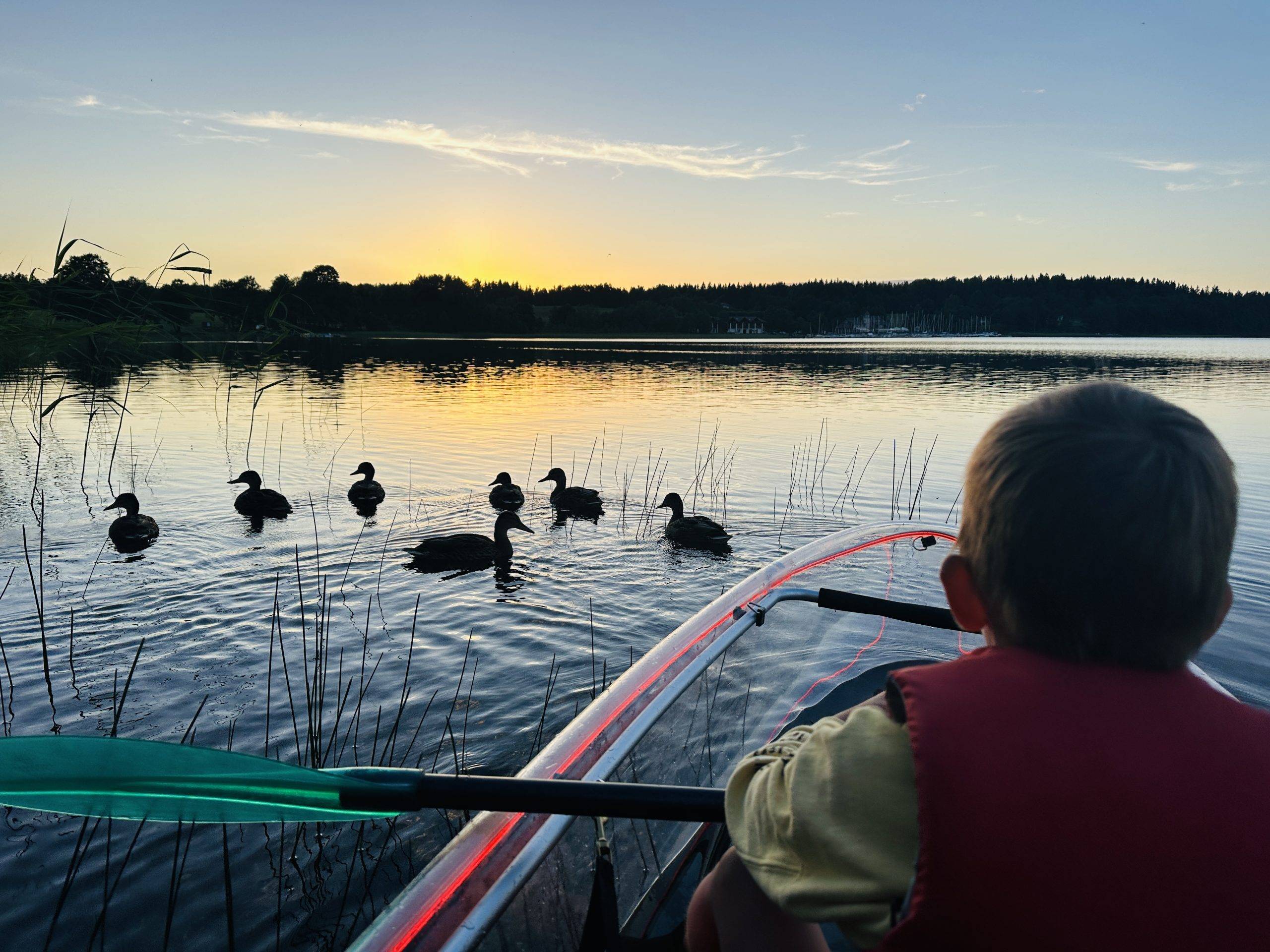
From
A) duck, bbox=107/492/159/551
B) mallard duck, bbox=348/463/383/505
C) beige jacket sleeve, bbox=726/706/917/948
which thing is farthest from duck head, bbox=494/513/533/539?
beige jacket sleeve, bbox=726/706/917/948

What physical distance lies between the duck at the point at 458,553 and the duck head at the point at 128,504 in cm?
344

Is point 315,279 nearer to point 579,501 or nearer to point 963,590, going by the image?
point 579,501

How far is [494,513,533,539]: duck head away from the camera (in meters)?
9.30

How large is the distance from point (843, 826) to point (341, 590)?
7.24 metres

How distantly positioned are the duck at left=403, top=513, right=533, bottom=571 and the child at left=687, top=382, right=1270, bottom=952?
7625 mm

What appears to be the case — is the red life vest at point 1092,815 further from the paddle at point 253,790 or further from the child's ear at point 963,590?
the paddle at point 253,790

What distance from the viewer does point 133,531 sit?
9.13 m

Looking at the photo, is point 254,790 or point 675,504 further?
point 675,504

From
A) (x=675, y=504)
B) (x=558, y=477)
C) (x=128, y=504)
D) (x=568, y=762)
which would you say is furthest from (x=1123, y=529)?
(x=558, y=477)

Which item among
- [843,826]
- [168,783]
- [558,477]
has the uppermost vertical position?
[843,826]

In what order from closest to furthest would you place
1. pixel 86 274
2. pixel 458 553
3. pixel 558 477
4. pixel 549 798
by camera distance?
pixel 549 798 → pixel 86 274 → pixel 458 553 → pixel 558 477

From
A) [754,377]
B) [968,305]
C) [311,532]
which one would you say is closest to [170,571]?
[311,532]

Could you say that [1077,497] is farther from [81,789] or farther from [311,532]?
[311,532]

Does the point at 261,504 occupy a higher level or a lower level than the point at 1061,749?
lower
